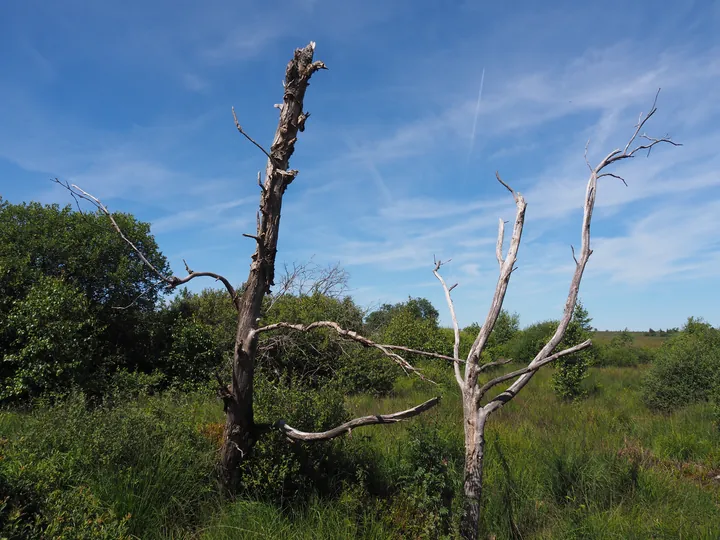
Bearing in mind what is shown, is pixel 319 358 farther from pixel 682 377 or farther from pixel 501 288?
pixel 682 377

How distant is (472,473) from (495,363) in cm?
113

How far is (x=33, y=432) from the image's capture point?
549cm

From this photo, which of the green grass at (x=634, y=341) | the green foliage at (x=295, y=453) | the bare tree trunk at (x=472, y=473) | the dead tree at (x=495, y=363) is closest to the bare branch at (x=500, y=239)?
the dead tree at (x=495, y=363)

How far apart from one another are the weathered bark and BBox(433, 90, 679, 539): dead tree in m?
2.17

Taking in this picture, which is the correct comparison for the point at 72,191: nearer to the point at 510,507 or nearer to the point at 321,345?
the point at 510,507

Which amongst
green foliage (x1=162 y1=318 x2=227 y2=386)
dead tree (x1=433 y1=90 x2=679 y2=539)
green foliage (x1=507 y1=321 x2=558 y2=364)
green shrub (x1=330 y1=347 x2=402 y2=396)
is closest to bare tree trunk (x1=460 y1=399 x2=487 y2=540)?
dead tree (x1=433 y1=90 x2=679 y2=539)

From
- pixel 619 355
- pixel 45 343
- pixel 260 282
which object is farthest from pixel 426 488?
pixel 619 355

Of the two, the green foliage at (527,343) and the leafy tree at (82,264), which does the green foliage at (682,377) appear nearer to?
the green foliage at (527,343)

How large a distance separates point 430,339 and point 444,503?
44.1 feet

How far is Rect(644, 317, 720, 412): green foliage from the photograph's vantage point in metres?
11.1

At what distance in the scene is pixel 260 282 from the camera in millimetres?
5137

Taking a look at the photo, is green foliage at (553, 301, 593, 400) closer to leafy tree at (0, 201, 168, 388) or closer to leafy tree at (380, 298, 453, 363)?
leafy tree at (380, 298, 453, 363)

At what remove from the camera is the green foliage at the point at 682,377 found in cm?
1112

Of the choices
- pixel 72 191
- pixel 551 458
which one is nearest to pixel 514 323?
pixel 551 458
